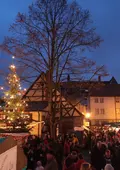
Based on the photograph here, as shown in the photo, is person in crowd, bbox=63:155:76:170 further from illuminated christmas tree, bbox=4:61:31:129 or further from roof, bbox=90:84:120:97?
roof, bbox=90:84:120:97

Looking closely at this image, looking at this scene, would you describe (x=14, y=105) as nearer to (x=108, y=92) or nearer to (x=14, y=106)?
(x=14, y=106)

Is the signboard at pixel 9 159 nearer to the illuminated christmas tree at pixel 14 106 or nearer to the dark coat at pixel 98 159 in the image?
the dark coat at pixel 98 159

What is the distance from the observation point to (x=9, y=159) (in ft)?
8.16

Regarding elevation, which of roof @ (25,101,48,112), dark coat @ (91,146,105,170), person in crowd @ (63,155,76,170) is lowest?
dark coat @ (91,146,105,170)

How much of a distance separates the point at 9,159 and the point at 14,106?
50.2 feet

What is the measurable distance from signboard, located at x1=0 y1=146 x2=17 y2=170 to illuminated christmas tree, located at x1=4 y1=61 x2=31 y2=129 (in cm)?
1459

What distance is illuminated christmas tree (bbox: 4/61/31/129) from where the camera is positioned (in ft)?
56.8

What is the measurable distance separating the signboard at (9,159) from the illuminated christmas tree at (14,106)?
1459 cm

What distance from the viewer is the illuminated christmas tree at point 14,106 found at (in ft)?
56.8

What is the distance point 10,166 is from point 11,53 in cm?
1684

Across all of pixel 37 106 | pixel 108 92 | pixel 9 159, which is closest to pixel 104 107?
pixel 108 92

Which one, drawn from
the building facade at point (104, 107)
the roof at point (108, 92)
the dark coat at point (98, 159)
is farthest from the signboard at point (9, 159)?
the roof at point (108, 92)

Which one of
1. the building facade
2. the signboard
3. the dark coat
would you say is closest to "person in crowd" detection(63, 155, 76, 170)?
the dark coat

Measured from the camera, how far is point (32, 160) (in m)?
10.8
